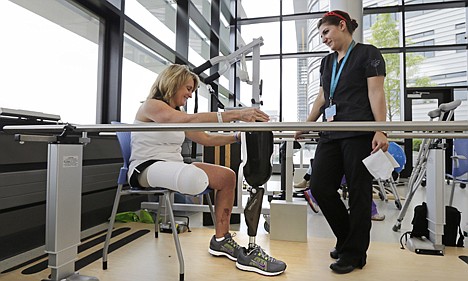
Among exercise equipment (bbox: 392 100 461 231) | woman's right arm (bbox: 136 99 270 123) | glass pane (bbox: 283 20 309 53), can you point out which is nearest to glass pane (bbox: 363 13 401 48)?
glass pane (bbox: 283 20 309 53)

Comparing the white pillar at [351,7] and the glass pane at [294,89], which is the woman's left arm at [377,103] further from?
the glass pane at [294,89]

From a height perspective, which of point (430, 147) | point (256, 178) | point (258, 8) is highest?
point (258, 8)

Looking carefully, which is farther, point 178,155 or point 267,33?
point 267,33

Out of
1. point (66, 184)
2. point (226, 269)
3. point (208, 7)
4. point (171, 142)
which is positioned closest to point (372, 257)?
point (226, 269)

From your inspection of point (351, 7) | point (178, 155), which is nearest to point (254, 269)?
point (178, 155)

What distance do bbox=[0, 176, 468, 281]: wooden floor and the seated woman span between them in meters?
0.13

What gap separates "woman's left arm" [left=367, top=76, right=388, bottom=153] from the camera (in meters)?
1.48

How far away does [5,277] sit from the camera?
1.47 meters

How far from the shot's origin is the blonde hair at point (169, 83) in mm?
1764

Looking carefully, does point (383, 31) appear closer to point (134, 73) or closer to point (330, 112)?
point (134, 73)

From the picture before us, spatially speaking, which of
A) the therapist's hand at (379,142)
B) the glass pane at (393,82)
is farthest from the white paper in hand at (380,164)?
the glass pane at (393,82)

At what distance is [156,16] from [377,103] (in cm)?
293

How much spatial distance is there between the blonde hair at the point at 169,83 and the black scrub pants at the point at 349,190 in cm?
89

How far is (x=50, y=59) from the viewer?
2.19 m
